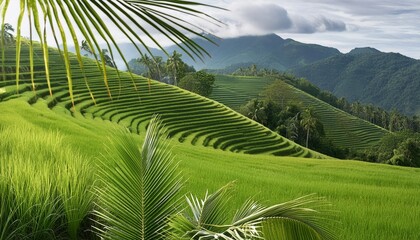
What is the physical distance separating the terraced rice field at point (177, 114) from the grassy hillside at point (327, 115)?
4010 cm

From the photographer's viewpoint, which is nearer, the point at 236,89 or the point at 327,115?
the point at 327,115

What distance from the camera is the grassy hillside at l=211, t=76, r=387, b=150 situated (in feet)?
302

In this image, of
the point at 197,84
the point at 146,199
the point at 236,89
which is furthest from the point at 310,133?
the point at 146,199

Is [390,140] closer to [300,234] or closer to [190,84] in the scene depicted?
[190,84]

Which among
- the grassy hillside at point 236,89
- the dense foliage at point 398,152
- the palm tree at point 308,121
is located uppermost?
the grassy hillside at point 236,89

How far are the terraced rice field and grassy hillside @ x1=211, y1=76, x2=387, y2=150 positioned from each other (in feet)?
132

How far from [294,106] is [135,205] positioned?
259ft

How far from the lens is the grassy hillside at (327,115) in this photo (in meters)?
92.0

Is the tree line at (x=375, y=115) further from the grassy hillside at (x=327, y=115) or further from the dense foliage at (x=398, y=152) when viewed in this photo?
the dense foliage at (x=398, y=152)

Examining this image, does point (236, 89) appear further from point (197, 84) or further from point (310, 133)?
point (310, 133)

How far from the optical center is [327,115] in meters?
106

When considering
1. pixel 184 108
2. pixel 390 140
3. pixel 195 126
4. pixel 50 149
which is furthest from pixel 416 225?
pixel 390 140

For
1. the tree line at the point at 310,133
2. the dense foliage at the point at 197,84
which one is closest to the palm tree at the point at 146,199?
the tree line at the point at 310,133

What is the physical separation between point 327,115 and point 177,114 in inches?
2669
